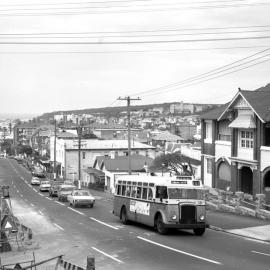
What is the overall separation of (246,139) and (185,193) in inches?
635

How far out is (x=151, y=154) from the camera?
10000 cm

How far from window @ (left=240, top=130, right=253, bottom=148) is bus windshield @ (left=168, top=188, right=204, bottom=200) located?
49.8 ft

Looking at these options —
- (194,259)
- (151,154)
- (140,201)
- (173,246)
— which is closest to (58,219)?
(140,201)

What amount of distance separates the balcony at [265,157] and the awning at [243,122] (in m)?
1.76

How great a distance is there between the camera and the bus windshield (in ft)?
82.8

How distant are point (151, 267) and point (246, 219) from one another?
1422 centimetres

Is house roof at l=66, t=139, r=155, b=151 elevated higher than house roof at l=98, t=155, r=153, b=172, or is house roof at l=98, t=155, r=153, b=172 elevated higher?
house roof at l=66, t=139, r=155, b=151

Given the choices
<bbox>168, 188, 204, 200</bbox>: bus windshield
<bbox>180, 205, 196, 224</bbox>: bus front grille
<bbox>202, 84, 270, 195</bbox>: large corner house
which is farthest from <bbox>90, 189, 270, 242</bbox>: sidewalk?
<bbox>202, 84, 270, 195</bbox>: large corner house

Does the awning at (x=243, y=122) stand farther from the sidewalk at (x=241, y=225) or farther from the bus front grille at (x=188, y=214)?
the bus front grille at (x=188, y=214)

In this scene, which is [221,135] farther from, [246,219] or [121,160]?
[121,160]

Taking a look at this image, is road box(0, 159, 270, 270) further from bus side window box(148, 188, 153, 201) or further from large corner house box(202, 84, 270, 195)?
large corner house box(202, 84, 270, 195)

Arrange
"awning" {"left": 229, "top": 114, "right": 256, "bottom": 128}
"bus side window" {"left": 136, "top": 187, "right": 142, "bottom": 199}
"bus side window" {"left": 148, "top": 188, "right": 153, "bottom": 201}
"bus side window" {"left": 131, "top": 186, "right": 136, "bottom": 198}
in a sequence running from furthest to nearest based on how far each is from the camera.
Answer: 1. "awning" {"left": 229, "top": 114, "right": 256, "bottom": 128}
2. "bus side window" {"left": 131, "top": 186, "right": 136, "bottom": 198}
3. "bus side window" {"left": 136, "top": 187, "right": 142, "bottom": 199}
4. "bus side window" {"left": 148, "top": 188, "right": 153, "bottom": 201}

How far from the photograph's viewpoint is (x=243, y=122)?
3925 cm

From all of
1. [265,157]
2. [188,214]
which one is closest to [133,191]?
[188,214]
